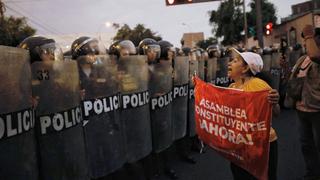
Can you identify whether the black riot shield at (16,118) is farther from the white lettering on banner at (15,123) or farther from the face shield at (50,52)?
the face shield at (50,52)

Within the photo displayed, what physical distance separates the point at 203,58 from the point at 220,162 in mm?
2266

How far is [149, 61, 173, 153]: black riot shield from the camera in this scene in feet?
21.8

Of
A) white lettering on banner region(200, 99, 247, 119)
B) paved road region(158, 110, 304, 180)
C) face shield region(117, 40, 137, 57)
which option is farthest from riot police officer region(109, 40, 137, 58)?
paved road region(158, 110, 304, 180)

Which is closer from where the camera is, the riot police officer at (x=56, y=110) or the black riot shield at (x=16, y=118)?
the black riot shield at (x=16, y=118)

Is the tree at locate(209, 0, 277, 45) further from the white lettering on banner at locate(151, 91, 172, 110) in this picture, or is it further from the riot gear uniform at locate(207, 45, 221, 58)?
the white lettering on banner at locate(151, 91, 172, 110)

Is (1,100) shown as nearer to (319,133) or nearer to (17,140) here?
(17,140)

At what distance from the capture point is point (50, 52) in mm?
4613

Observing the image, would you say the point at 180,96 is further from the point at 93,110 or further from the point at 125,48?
the point at 93,110

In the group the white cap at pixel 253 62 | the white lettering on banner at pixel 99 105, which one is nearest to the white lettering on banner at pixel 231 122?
the white cap at pixel 253 62

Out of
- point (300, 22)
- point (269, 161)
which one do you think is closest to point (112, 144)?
point (269, 161)

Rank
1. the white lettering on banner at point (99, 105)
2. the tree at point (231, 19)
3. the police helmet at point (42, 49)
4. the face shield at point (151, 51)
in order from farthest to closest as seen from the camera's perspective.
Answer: the tree at point (231, 19)
the face shield at point (151, 51)
the white lettering on banner at point (99, 105)
the police helmet at point (42, 49)

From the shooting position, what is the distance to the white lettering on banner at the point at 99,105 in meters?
5.19

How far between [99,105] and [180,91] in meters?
2.55

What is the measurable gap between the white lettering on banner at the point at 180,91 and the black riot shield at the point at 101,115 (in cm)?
201
